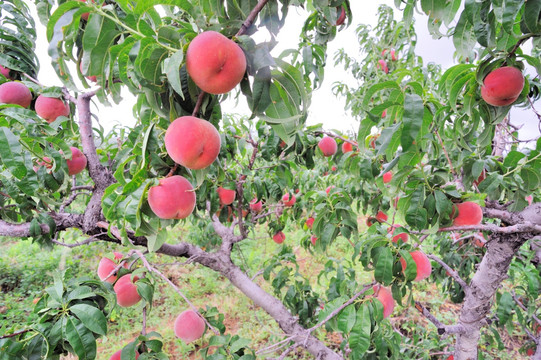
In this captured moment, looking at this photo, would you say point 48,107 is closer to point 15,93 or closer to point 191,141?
point 15,93

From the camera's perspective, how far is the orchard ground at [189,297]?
104 inches

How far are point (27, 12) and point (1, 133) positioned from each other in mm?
810

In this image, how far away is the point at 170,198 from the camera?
59 centimetres

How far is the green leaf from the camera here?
0.73m

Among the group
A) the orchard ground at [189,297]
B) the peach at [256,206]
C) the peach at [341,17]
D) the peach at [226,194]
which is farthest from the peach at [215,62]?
the orchard ground at [189,297]

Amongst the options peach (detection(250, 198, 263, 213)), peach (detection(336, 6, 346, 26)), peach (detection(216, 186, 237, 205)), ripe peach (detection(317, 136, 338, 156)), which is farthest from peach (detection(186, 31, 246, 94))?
peach (detection(250, 198, 263, 213))

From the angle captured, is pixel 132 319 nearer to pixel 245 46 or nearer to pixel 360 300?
pixel 360 300

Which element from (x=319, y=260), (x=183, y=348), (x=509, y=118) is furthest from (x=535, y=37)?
(x=319, y=260)

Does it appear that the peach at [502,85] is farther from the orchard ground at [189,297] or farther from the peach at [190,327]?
the orchard ground at [189,297]

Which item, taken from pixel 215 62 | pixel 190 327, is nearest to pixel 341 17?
pixel 215 62

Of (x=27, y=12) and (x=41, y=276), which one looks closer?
(x=27, y=12)

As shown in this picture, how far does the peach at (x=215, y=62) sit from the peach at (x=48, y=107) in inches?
42.4

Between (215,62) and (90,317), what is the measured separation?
70cm

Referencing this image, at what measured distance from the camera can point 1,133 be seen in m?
0.74
